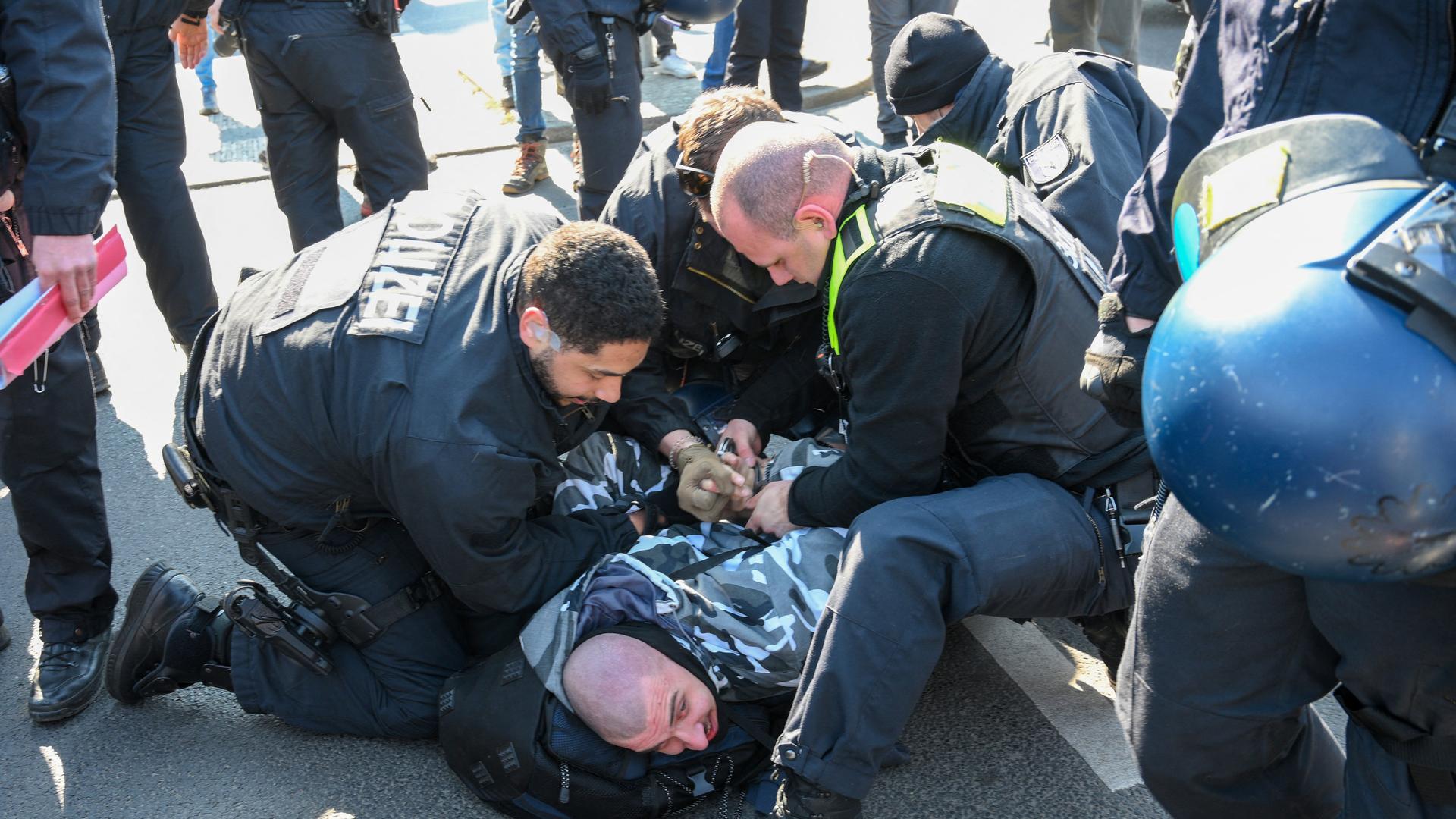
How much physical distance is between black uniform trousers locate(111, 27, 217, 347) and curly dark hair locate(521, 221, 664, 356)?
2046mm

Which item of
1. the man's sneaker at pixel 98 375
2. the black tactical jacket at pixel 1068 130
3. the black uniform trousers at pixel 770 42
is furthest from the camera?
the black uniform trousers at pixel 770 42

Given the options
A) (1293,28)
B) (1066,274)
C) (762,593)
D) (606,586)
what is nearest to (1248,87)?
(1293,28)

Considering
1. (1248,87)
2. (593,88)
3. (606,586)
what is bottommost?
(606,586)

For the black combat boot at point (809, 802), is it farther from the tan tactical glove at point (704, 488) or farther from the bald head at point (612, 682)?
the tan tactical glove at point (704, 488)

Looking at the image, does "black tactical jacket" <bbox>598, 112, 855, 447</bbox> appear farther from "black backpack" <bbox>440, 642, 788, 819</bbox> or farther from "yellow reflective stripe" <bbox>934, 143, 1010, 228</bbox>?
"black backpack" <bbox>440, 642, 788, 819</bbox>

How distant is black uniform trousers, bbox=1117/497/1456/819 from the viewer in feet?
4.88

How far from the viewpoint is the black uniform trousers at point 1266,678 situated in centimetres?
149

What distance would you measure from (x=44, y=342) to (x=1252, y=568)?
7.48ft

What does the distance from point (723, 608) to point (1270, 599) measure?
108 cm

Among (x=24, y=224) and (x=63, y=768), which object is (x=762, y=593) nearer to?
(x=63, y=768)

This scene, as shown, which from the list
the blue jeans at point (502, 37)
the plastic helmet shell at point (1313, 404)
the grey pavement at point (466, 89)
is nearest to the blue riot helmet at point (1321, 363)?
the plastic helmet shell at point (1313, 404)

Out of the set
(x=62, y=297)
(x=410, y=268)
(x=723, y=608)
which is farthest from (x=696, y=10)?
(x=723, y=608)

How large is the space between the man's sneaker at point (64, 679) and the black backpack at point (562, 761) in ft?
3.06

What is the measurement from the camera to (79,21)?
242cm
